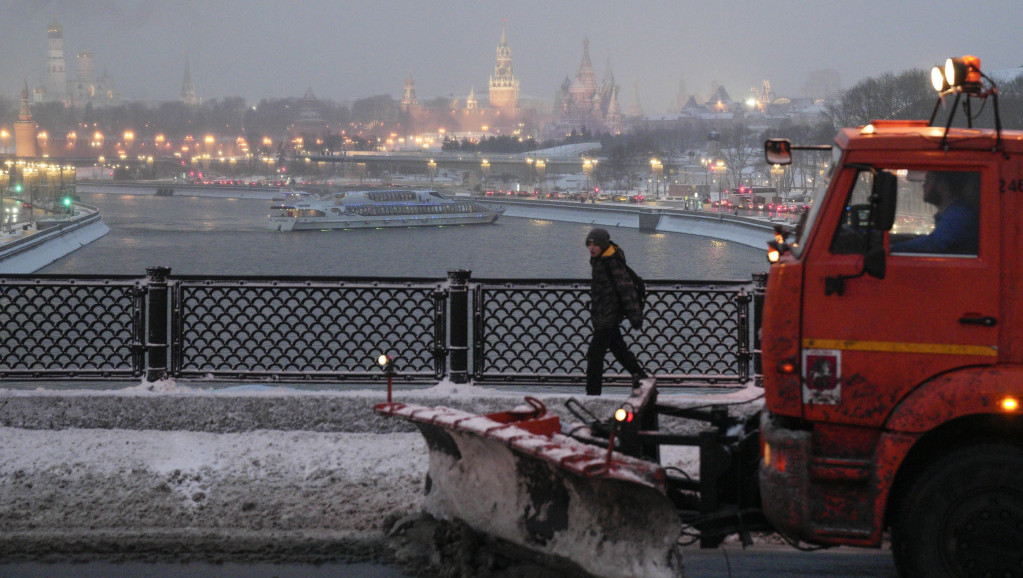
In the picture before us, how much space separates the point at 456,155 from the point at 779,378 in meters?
156

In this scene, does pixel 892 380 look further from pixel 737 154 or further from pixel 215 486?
pixel 737 154

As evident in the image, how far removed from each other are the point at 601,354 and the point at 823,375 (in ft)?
11.5

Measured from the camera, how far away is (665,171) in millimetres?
140875

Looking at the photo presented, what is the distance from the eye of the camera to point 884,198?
14.3ft

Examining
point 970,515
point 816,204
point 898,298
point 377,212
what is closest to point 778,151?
point 816,204

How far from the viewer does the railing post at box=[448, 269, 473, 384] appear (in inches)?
327

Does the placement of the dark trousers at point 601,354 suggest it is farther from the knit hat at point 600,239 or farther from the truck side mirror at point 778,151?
the truck side mirror at point 778,151

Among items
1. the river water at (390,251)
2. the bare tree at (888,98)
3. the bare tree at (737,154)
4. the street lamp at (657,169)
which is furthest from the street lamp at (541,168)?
the bare tree at (888,98)

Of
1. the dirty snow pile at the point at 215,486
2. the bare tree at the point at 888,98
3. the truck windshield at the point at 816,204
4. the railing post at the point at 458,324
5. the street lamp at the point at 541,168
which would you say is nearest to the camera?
the truck windshield at the point at 816,204

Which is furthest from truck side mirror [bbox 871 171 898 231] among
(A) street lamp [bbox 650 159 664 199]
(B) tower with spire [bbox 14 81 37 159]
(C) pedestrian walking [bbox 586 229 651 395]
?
(B) tower with spire [bbox 14 81 37 159]

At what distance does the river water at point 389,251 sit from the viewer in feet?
216

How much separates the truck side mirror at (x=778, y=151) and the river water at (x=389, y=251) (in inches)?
1835

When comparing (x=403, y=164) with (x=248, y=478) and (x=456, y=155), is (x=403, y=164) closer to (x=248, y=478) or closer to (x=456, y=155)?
(x=456, y=155)

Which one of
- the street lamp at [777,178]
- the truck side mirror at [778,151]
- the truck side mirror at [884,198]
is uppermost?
the street lamp at [777,178]
